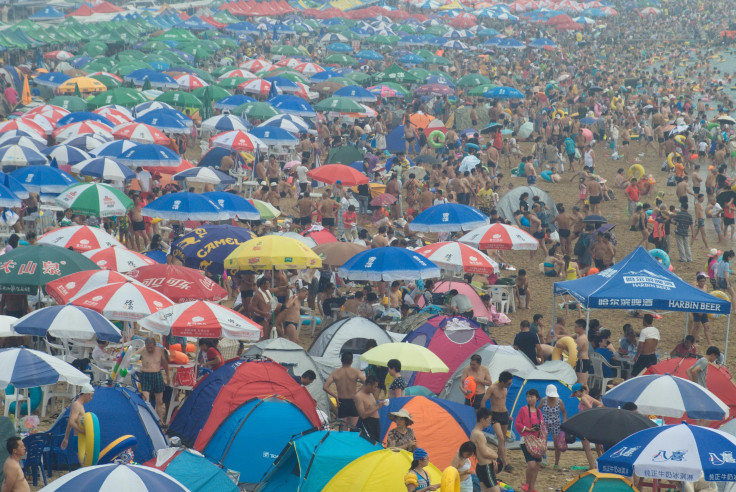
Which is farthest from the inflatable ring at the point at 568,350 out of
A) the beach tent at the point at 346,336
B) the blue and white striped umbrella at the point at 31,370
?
the blue and white striped umbrella at the point at 31,370

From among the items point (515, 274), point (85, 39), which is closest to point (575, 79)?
point (85, 39)

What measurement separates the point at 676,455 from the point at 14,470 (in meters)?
5.50

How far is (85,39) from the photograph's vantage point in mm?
43812

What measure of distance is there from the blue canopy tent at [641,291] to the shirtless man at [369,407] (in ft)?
13.9

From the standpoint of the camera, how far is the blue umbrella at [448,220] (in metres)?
17.7

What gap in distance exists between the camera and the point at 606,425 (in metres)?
9.69

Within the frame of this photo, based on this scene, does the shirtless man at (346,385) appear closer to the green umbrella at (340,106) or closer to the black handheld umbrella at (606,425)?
the black handheld umbrella at (606,425)

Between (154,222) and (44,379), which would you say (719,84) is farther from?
(44,379)

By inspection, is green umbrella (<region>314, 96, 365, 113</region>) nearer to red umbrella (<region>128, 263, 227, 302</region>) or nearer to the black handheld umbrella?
red umbrella (<region>128, 263, 227, 302</region>)

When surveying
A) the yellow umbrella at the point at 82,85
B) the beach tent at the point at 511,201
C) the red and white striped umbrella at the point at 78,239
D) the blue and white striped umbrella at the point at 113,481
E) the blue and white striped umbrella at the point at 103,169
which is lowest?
the beach tent at the point at 511,201

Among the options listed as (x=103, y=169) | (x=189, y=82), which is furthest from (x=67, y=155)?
(x=189, y=82)

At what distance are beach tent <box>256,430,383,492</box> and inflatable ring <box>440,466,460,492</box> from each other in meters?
1.35

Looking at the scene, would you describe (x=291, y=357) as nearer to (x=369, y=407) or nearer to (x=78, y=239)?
(x=369, y=407)

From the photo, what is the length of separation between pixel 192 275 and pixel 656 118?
81.9 ft
